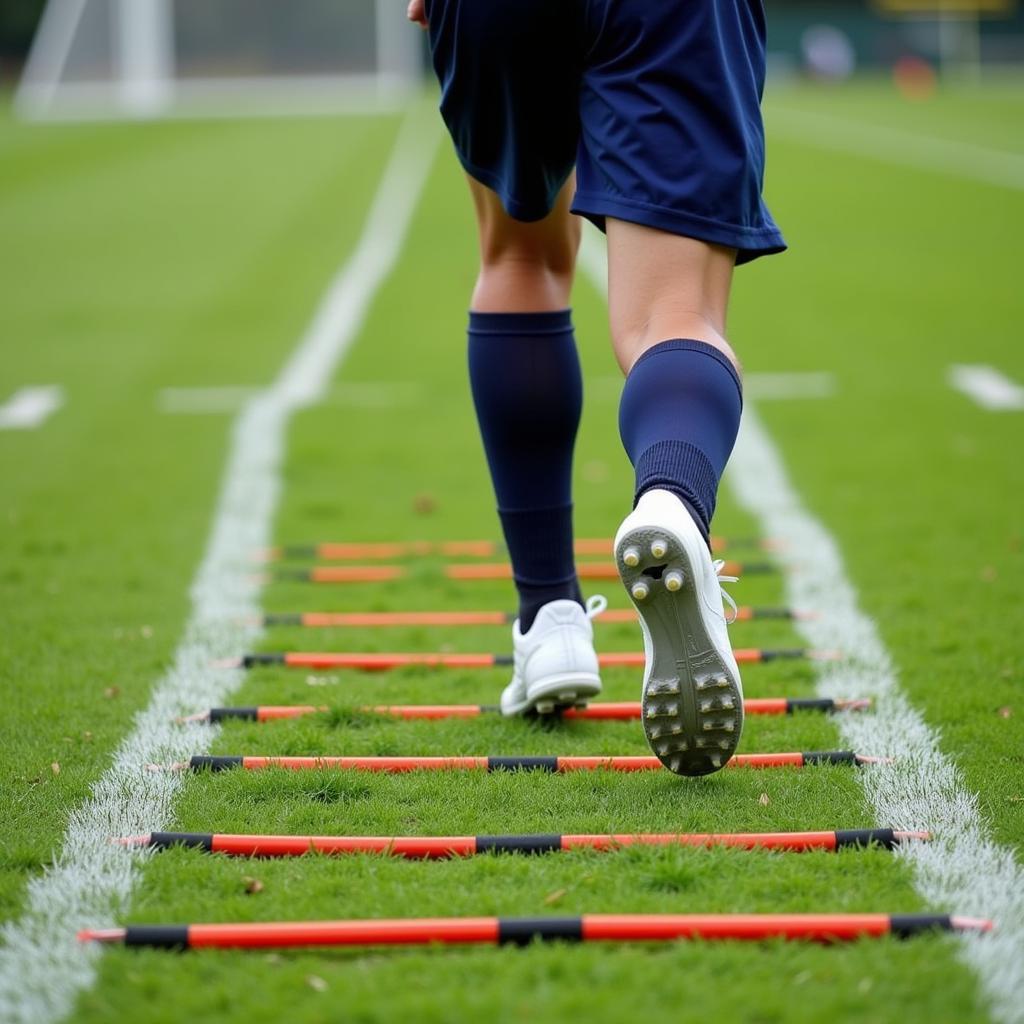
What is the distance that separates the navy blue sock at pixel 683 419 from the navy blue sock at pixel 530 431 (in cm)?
53

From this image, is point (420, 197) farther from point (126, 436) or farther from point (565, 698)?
point (565, 698)

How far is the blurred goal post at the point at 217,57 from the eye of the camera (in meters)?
38.2

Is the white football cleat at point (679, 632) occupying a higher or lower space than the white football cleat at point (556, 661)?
higher

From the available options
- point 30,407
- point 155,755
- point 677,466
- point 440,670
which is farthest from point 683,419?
point 30,407

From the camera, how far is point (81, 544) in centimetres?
442

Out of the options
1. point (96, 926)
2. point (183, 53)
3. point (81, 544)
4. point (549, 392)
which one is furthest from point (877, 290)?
point (183, 53)

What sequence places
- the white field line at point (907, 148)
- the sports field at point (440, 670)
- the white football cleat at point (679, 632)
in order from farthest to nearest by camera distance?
the white field line at point (907, 148) → the white football cleat at point (679, 632) → the sports field at point (440, 670)

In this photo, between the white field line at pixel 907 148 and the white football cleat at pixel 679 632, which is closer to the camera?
the white football cleat at pixel 679 632

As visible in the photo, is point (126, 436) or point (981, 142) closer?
point (126, 436)

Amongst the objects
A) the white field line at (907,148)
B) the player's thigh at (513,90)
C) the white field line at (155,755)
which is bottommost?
the white field line at (907,148)

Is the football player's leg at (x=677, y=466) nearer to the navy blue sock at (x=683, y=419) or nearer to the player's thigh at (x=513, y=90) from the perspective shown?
the navy blue sock at (x=683, y=419)

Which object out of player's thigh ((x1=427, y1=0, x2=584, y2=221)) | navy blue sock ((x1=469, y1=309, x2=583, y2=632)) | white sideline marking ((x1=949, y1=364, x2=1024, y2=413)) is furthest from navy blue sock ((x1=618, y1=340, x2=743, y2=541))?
white sideline marking ((x1=949, y1=364, x2=1024, y2=413))

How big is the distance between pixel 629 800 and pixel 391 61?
1561 inches

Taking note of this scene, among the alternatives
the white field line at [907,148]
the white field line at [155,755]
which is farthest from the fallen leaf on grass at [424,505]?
the white field line at [907,148]
